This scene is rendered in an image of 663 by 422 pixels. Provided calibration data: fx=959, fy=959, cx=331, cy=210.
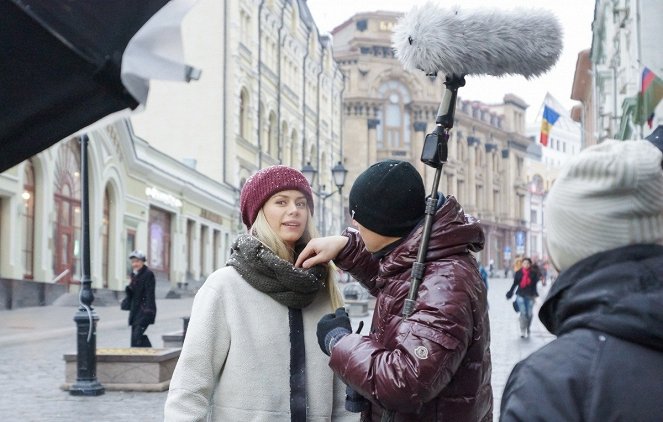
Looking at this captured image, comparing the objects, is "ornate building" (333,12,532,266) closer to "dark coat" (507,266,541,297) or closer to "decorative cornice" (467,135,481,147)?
"decorative cornice" (467,135,481,147)

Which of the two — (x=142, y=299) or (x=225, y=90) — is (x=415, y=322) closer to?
(x=142, y=299)

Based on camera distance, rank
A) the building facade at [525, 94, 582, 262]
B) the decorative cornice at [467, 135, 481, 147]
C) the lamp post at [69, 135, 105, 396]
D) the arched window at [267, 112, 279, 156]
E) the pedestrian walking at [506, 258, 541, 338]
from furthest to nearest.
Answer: the building facade at [525, 94, 582, 262] → the decorative cornice at [467, 135, 481, 147] → the arched window at [267, 112, 279, 156] → the pedestrian walking at [506, 258, 541, 338] → the lamp post at [69, 135, 105, 396]

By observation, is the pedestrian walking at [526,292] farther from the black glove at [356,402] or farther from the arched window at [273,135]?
the arched window at [273,135]

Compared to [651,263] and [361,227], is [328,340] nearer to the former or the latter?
[361,227]

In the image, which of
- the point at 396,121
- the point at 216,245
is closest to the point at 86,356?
the point at 216,245

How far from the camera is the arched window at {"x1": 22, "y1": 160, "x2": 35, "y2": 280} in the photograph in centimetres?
2500

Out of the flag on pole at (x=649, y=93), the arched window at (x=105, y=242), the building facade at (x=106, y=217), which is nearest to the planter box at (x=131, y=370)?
the flag on pole at (x=649, y=93)

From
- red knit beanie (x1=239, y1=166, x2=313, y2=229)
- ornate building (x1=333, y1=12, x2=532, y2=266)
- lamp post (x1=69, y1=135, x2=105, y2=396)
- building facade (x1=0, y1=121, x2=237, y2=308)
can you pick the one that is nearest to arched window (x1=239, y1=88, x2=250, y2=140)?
building facade (x1=0, y1=121, x2=237, y2=308)

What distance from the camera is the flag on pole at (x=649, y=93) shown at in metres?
16.5

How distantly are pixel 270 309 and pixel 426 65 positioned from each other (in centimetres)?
100

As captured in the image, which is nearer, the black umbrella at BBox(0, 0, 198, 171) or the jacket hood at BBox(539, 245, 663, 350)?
the jacket hood at BBox(539, 245, 663, 350)

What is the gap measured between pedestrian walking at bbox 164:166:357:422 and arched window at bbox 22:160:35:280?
2273 cm

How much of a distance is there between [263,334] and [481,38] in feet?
4.00

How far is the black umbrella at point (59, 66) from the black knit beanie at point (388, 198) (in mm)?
648
